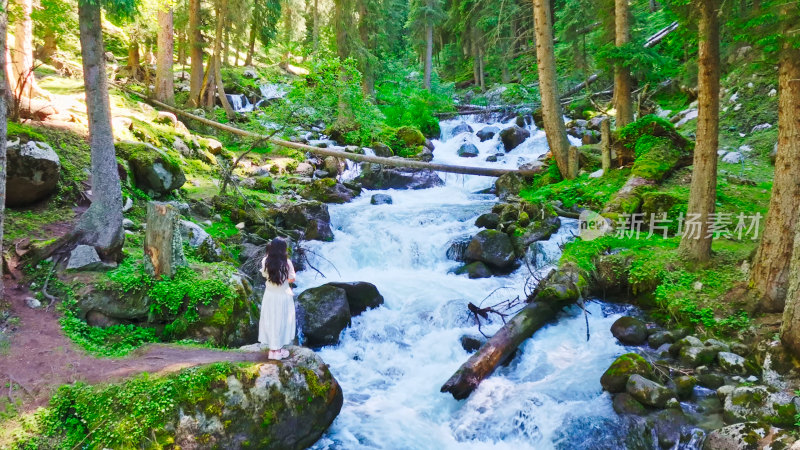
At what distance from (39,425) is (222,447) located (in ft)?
5.89

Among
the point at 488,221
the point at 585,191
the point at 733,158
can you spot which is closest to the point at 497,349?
the point at 488,221

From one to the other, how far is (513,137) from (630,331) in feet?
47.7

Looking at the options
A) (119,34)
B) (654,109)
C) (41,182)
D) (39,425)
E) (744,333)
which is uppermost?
(119,34)

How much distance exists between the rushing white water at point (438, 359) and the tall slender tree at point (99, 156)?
4.29 meters

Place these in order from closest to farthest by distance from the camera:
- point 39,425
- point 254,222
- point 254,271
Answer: point 39,425, point 254,271, point 254,222

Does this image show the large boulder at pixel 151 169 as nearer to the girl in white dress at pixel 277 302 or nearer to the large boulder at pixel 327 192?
the large boulder at pixel 327 192

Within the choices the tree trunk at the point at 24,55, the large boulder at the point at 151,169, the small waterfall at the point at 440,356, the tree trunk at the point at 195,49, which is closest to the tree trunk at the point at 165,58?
the tree trunk at the point at 195,49

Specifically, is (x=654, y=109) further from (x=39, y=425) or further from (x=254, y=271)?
(x=39, y=425)

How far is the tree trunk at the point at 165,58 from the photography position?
17.3 meters

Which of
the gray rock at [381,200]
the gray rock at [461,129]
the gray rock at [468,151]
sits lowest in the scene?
the gray rock at [381,200]

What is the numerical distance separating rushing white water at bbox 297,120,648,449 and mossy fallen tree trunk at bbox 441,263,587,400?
0.18m

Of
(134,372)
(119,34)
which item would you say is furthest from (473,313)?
(119,34)

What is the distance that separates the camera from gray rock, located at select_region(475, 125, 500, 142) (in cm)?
2235

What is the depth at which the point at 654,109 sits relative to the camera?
1797 centimetres
